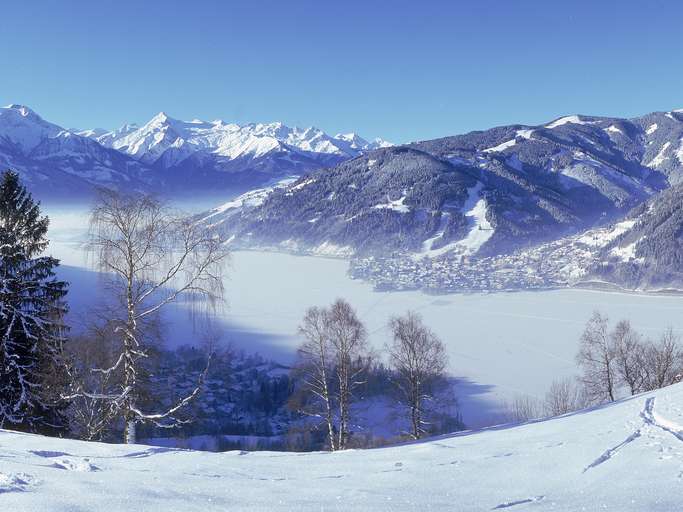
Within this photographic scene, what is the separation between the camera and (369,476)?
24.2ft

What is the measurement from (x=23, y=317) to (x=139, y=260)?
620cm

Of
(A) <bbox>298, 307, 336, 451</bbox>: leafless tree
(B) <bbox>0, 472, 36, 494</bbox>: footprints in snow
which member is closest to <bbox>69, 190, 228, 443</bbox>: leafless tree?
(B) <bbox>0, 472, 36, 494</bbox>: footprints in snow

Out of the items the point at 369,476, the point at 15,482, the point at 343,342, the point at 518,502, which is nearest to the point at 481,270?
the point at 343,342

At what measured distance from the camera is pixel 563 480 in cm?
693

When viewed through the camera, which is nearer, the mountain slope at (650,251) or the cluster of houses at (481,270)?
the mountain slope at (650,251)

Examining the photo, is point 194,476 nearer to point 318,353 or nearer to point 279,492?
point 279,492

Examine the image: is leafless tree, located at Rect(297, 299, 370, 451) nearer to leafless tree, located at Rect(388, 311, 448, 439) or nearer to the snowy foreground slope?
leafless tree, located at Rect(388, 311, 448, 439)

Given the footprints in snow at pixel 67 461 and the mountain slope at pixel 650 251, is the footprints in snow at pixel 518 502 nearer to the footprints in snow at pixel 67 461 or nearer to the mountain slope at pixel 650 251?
the footprints in snow at pixel 67 461

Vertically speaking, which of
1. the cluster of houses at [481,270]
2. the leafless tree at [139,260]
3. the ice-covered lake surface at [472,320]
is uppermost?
the cluster of houses at [481,270]

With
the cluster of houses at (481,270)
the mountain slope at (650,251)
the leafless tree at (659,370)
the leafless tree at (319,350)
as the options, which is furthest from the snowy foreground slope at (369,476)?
the mountain slope at (650,251)

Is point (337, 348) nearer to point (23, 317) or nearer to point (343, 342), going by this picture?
point (343, 342)

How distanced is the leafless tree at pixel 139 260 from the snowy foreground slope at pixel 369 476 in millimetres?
2867

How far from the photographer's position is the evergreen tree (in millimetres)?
14719

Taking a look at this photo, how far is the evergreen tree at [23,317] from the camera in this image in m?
14.7
